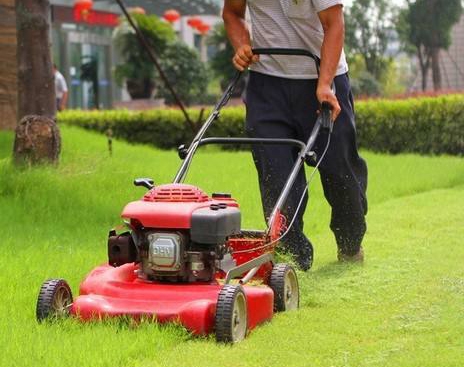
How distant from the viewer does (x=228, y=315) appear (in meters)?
3.65

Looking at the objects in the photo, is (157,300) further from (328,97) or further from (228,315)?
(328,97)

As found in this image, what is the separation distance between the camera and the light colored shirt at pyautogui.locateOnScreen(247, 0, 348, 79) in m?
5.10

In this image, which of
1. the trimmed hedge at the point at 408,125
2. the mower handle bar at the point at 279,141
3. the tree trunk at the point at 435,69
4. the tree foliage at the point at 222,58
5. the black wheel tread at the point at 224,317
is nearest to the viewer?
the black wheel tread at the point at 224,317

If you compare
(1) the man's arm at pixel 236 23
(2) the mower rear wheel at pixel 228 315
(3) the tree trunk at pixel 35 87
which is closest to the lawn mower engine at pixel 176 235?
(2) the mower rear wheel at pixel 228 315

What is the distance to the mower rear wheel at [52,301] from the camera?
381 cm

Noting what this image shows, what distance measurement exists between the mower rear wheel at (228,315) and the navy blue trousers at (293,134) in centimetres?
130

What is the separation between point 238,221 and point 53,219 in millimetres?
2816

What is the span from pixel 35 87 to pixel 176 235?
14.6 ft

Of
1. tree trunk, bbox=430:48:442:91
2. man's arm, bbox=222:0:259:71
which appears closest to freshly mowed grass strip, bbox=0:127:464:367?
man's arm, bbox=222:0:259:71

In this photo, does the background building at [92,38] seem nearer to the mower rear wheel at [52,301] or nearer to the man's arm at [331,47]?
the man's arm at [331,47]

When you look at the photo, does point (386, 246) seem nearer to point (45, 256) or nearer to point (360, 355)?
point (45, 256)

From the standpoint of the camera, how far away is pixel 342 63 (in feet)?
17.2

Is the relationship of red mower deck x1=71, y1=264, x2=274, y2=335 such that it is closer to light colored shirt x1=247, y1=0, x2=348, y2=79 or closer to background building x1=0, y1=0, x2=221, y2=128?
light colored shirt x1=247, y1=0, x2=348, y2=79

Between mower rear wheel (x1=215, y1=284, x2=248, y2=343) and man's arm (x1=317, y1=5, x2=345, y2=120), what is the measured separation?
1324 millimetres
